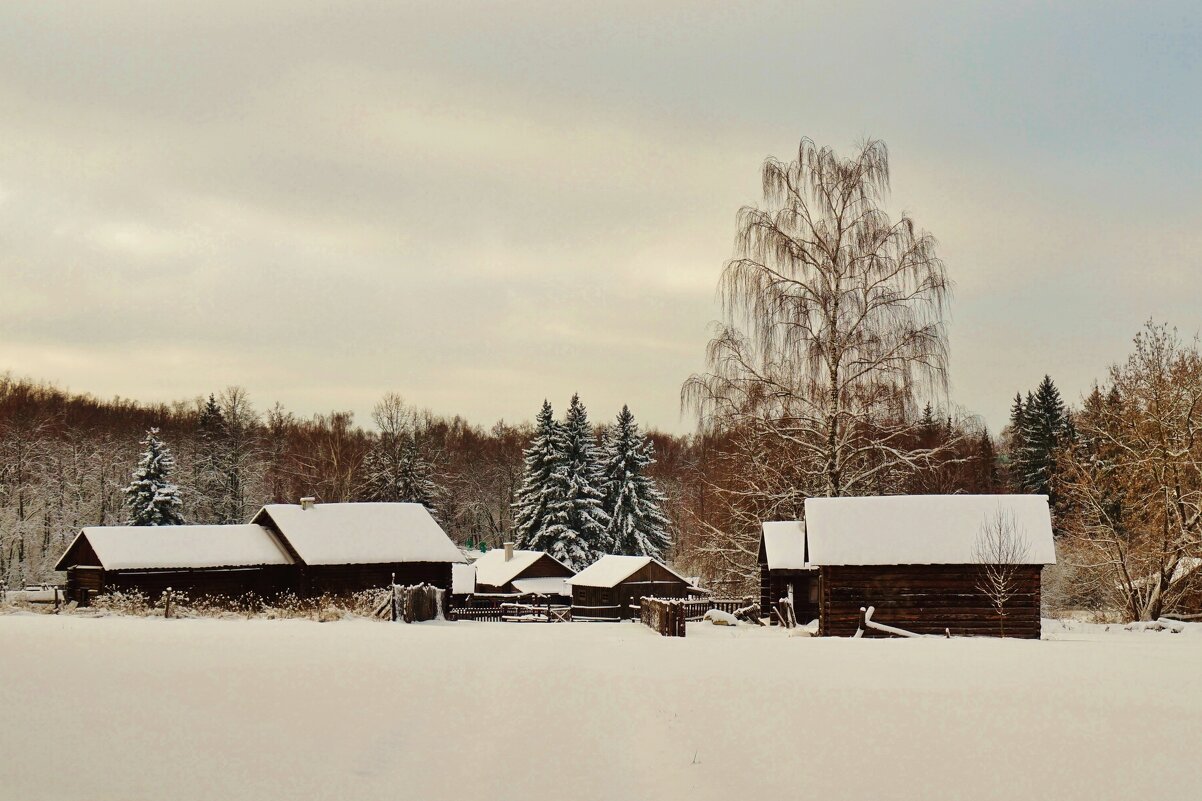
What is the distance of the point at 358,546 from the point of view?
41.6 meters

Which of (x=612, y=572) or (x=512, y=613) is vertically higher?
(x=612, y=572)

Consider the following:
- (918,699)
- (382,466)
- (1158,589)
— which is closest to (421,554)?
(1158,589)

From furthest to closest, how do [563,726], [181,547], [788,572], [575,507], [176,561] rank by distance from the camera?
1. [575,507]
2. [181,547]
3. [176,561]
4. [788,572]
5. [563,726]

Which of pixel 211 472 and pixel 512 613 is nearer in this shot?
pixel 512 613

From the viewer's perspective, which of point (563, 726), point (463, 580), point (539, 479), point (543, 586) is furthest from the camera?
point (539, 479)

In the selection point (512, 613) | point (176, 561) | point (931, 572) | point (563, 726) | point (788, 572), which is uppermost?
point (176, 561)

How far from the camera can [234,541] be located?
137 feet

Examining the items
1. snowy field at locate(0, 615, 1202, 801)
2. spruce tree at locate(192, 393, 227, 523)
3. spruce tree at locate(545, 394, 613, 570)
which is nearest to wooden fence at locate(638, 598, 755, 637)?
snowy field at locate(0, 615, 1202, 801)

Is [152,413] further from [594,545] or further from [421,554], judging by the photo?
[421,554]

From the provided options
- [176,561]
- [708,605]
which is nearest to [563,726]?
[708,605]

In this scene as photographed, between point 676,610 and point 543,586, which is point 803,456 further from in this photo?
point 543,586

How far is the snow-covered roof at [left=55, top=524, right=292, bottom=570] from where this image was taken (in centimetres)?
3916

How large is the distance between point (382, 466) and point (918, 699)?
73.2 m

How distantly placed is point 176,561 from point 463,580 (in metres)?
17.4
